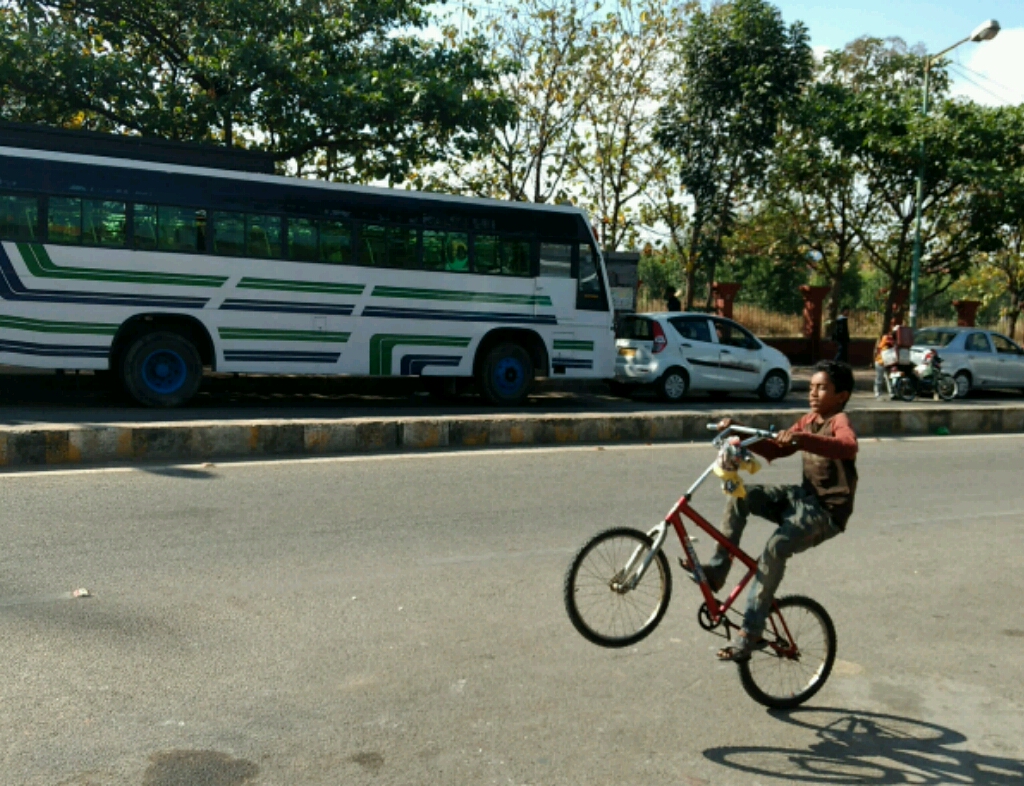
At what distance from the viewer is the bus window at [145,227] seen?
13.4 m

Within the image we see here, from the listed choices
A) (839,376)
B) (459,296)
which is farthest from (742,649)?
(459,296)

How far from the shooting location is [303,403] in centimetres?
1560

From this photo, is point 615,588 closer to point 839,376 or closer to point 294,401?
point 839,376

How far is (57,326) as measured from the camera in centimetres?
1302

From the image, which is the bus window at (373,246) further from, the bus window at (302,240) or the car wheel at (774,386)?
the car wheel at (774,386)

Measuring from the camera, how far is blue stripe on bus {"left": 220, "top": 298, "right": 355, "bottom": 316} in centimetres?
1412

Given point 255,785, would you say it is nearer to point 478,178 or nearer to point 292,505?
point 292,505

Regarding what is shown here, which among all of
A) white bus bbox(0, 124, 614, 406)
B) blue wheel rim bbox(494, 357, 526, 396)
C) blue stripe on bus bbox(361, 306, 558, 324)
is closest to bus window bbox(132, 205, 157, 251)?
white bus bbox(0, 124, 614, 406)

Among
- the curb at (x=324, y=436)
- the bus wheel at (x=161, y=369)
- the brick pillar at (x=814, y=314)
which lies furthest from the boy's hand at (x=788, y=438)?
the brick pillar at (x=814, y=314)

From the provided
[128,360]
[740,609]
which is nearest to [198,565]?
[740,609]

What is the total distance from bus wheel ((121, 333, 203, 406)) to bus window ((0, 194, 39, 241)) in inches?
71.1

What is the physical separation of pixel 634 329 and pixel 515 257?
3260mm

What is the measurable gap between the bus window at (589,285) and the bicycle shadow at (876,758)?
12.1 meters

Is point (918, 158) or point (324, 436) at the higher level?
point (918, 158)
